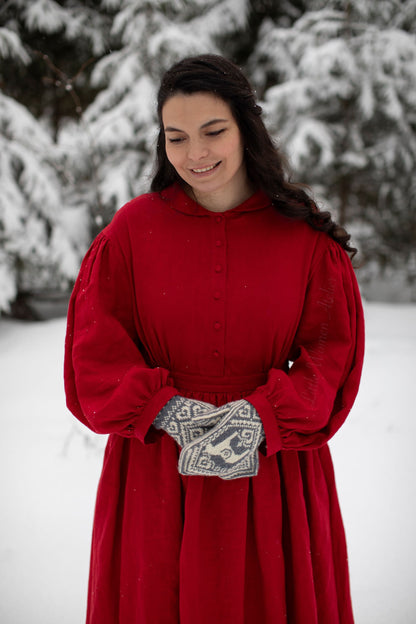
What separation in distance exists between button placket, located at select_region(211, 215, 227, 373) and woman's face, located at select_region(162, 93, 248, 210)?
13 centimetres

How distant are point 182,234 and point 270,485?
64cm

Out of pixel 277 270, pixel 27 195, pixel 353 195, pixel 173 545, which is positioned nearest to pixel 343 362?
pixel 277 270

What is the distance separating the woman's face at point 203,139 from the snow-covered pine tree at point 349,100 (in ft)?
9.93

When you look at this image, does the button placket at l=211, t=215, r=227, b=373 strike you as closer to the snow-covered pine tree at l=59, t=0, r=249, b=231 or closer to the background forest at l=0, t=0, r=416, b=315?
the background forest at l=0, t=0, r=416, b=315

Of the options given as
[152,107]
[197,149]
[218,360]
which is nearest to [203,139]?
[197,149]

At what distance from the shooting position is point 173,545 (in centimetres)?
110

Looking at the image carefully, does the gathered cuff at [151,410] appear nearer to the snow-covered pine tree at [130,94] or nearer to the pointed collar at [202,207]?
the pointed collar at [202,207]

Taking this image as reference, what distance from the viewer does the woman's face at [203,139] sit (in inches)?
38.5

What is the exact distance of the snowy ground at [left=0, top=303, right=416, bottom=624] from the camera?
6.23 feet

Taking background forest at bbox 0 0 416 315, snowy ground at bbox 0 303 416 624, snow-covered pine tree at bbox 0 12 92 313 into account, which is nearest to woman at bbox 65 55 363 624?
snowy ground at bbox 0 303 416 624

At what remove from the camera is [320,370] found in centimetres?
107

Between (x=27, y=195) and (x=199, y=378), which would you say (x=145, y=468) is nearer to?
(x=199, y=378)

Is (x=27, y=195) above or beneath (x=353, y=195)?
beneath

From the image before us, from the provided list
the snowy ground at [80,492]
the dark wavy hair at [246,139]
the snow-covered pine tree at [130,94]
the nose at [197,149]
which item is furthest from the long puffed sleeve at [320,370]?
the snow-covered pine tree at [130,94]
